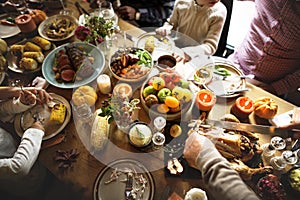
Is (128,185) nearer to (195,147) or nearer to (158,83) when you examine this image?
(195,147)

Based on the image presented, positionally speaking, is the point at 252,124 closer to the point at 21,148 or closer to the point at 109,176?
the point at 109,176

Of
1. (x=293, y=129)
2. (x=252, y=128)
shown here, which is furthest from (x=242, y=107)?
(x=293, y=129)

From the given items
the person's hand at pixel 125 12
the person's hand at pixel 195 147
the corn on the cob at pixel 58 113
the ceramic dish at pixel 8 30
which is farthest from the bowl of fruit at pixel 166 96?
the ceramic dish at pixel 8 30

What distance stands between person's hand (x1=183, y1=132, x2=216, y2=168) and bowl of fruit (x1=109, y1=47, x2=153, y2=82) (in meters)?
0.45

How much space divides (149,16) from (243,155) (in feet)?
4.34

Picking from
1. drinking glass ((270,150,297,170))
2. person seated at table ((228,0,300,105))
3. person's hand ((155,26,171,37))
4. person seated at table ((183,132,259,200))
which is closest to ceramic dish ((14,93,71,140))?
person seated at table ((183,132,259,200))

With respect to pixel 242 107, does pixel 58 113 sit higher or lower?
lower

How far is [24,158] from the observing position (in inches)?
42.9

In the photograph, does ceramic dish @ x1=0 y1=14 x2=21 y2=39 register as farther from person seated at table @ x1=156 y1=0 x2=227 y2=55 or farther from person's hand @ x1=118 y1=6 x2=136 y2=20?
person seated at table @ x1=156 y1=0 x2=227 y2=55

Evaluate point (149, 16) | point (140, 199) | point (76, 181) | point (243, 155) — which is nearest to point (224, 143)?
point (243, 155)

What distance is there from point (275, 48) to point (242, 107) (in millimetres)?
488

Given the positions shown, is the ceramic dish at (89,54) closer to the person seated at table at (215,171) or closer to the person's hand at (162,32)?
the person's hand at (162,32)

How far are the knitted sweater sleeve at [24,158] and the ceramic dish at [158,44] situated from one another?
767 millimetres

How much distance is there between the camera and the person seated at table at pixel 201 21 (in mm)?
1610
